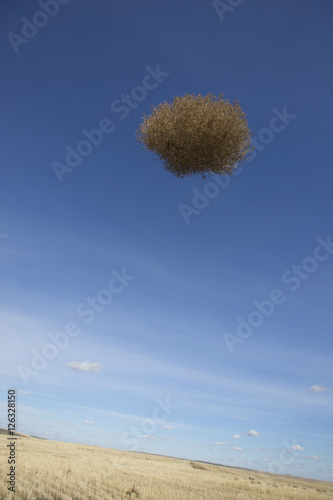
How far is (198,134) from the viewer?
5.05 m

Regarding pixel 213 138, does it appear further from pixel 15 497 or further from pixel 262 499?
pixel 262 499

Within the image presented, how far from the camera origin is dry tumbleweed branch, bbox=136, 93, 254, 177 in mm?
5070

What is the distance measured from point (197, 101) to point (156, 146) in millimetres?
886

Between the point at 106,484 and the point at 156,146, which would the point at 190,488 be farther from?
the point at 156,146

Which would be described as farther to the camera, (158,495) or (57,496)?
(158,495)

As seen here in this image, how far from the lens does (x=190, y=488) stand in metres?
12.3

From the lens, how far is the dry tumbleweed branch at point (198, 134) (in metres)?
5.07

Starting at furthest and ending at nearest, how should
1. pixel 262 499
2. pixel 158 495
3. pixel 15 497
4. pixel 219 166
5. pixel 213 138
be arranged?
1. pixel 262 499
2. pixel 158 495
3. pixel 15 497
4. pixel 219 166
5. pixel 213 138

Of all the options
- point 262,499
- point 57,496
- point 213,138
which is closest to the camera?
point 213,138

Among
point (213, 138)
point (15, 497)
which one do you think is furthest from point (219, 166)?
point (15, 497)

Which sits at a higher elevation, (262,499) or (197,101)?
(197,101)

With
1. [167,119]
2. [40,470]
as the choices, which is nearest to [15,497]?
[40,470]

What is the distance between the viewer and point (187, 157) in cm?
538

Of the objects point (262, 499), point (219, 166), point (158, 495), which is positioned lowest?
point (262, 499)
